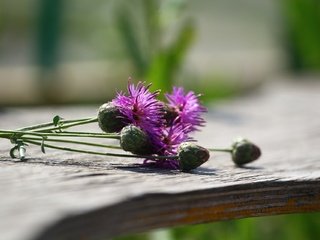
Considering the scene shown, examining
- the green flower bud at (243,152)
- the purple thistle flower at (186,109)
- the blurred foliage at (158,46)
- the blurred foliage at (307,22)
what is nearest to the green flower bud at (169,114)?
the purple thistle flower at (186,109)

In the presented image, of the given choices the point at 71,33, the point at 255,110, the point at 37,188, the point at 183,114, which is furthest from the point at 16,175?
the point at 71,33

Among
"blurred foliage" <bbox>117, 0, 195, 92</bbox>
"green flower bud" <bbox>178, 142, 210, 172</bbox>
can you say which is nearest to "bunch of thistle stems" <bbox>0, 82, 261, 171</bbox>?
"green flower bud" <bbox>178, 142, 210, 172</bbox>

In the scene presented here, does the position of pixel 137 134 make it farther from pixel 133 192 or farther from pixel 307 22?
pixel 307 22

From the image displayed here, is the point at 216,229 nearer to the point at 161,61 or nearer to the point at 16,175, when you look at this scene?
the point at 161,61

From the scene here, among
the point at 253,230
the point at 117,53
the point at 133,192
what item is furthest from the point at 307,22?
the point at 133,192

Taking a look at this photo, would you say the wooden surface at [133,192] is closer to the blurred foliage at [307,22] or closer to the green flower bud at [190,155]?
the green flower bud at [190,155]

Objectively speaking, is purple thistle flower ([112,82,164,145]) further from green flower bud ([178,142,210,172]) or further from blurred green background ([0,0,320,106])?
blurred green background ([0,0,320,106])
